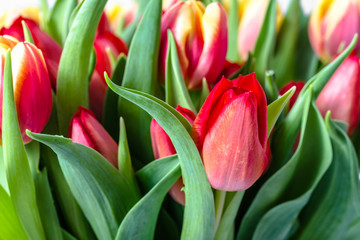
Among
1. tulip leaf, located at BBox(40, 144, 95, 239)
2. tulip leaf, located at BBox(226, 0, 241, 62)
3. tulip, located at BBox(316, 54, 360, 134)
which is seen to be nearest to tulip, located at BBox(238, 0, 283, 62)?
tulip leaf, located at BBox(226, 0, 241, 62)

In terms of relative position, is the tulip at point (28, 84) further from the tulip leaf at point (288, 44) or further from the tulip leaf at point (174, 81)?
the tulip leaf at point (288, 44)

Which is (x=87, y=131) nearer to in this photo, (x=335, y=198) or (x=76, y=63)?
(x=76, y=63)

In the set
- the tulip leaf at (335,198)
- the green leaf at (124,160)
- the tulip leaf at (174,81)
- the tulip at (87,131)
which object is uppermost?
the tulip leaf at (174,81)

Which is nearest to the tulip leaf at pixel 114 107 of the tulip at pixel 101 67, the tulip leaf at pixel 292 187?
the tulip at pixel 101 67

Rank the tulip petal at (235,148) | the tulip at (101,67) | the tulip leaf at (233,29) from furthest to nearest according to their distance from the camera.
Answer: the tulip leaf at (233,29)
the tulip at (101,67)
the tulip petal at (235,148)

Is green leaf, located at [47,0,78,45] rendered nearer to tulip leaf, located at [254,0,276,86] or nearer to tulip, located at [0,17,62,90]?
tulip, located at [0,17,62,90]

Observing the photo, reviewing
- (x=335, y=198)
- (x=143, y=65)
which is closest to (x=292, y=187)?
(x=335, y=198)

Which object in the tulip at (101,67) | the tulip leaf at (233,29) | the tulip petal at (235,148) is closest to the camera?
the tulip petal at (235,148)
